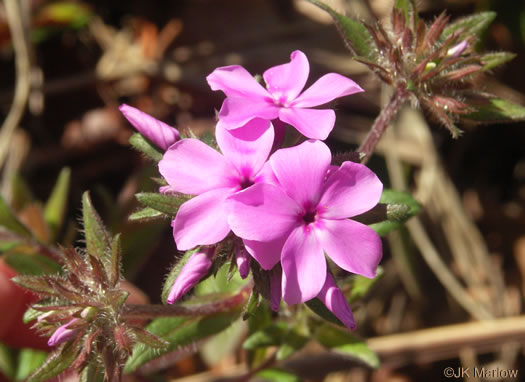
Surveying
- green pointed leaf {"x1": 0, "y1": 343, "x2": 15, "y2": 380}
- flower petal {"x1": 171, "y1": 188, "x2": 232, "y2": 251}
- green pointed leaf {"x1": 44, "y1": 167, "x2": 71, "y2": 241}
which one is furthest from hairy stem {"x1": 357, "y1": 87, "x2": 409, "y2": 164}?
green pointed leaf {"x1": 0, "y1": 343, "x2": 15, "y2": 380}

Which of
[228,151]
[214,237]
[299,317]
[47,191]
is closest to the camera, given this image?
[214,237]

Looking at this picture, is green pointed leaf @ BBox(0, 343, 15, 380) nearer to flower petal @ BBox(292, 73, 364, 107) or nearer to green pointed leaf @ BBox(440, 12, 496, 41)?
flower petal @ BBox(292, 73, 364, 107)

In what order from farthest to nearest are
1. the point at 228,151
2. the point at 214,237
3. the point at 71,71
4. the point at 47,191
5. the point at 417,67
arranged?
1. the point at 71,71
2. the point at 47,191
3. the point at 417,67
4. the point at 228,151
5. the point at 214,237

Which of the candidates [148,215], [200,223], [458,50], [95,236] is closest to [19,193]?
[95,236]

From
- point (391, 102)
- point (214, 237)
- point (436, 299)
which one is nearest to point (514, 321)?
point (436, 299)

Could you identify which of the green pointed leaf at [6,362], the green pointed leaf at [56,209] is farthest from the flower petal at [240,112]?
the green pointed leaf at [6,362]

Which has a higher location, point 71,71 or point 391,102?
point 391,102

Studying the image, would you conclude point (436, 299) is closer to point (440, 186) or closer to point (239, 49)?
point (440, 186)

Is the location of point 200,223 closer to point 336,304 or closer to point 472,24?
point 336,304
